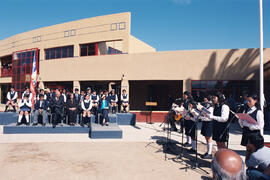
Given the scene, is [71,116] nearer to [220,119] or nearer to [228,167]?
[220,119]

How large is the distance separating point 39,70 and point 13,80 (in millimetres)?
6126

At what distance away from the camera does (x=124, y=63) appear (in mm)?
16516

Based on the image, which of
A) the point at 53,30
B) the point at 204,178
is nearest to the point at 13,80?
the point at 53,30

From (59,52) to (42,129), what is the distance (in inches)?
490

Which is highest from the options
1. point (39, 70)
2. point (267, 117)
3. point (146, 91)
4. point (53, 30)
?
point (53, 30)

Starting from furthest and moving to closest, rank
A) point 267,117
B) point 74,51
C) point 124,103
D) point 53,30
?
point 53,30 < point 74,51 < point 124,103 < point 267,117

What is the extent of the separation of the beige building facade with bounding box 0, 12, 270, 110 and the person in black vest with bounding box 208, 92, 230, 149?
980 cm

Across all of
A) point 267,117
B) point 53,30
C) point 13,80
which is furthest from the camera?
point 13,80

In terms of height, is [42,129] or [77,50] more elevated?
[77,50]

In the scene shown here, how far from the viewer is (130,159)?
594 cm

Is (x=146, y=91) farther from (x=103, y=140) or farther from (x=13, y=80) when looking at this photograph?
(x=13, y=80)

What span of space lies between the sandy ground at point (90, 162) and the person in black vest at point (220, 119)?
34.5 inches

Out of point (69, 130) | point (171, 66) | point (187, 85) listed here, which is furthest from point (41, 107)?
point (187, 85)

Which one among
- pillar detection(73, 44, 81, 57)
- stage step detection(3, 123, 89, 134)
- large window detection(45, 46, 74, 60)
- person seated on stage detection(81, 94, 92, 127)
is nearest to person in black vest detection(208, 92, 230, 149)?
stage step detection(3, 123, 89, 134)
